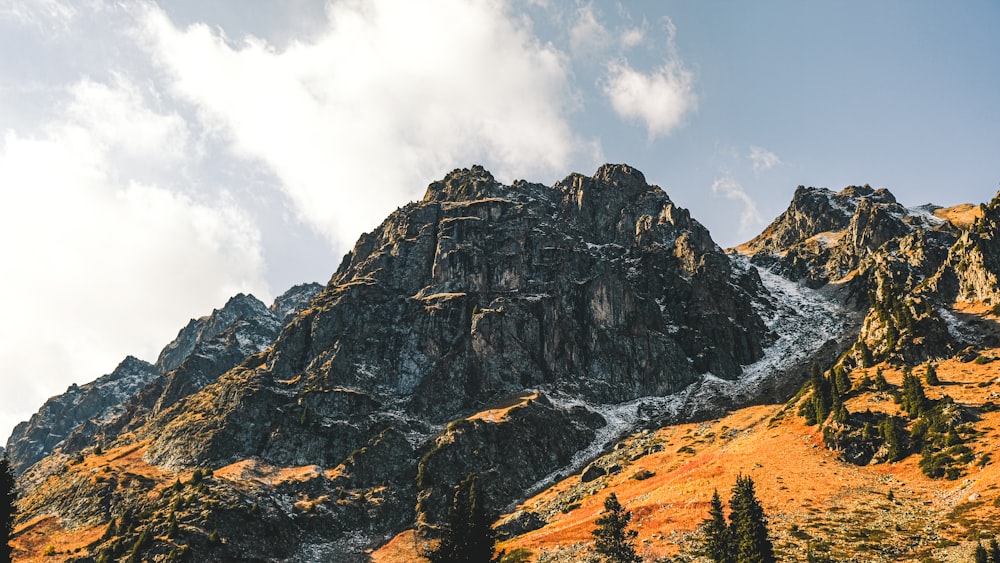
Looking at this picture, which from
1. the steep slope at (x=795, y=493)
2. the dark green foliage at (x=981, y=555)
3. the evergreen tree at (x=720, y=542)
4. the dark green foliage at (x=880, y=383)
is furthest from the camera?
the dark green foliage at (x=880, y=383)

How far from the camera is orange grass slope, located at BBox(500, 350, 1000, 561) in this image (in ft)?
192

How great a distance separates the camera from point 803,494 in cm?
7550

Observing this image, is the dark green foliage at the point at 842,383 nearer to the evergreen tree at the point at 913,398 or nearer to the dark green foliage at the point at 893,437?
the evergreen tree at the point at 913,398

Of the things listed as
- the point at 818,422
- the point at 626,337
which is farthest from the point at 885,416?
the point at 626,337

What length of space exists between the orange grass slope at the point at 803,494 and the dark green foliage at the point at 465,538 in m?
31.4

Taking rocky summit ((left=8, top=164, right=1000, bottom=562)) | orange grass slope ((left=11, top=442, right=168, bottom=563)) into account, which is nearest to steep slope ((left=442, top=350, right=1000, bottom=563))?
rocky summit ((left=8, top=164, right=1000, bottom=562))

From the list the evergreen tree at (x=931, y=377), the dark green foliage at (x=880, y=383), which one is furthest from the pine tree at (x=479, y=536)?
the evergreen tree at (x=931, y=377)

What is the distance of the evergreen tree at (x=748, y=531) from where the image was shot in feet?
165

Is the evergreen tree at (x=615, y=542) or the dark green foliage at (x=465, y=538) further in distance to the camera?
the evergreen tree at (x=615, y=542)

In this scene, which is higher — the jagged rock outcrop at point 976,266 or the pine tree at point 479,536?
the jagged rock outcrop at point 976,266

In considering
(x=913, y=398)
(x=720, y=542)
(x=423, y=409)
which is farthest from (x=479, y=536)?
(x=423, y=409)

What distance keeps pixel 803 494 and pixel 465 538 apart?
55.2 meters

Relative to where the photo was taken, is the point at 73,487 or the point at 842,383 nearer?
the point at 842,383

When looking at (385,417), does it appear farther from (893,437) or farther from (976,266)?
(976,266)
